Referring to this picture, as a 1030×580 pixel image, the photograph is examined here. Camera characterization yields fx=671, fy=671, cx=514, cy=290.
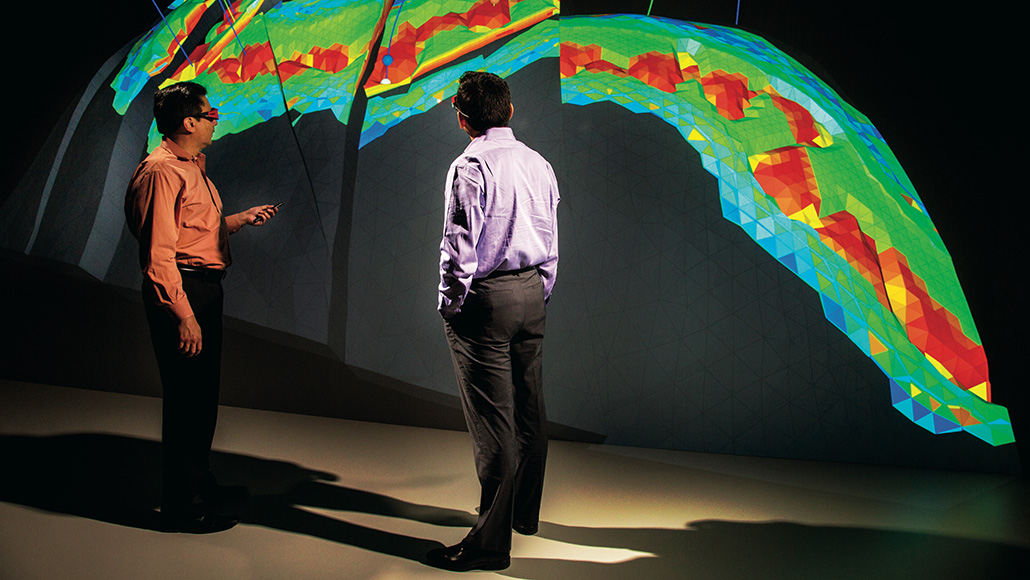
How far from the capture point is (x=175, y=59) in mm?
3457

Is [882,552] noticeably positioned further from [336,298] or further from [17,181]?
[17,181]

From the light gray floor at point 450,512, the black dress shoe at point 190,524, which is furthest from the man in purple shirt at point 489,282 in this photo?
the black dress shoe at point 190,524

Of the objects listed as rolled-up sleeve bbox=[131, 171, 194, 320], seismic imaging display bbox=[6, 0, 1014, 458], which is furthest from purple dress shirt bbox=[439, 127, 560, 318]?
seismic imaging display bbox=[6, 0, 1014, 458]

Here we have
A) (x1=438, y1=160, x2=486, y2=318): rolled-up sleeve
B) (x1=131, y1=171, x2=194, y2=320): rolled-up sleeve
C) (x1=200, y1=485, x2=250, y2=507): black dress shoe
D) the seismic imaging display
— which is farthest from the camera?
the seismic imaging display

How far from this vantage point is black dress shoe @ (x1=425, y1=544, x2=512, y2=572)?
5.47ft

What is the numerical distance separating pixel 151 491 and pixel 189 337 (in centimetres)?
76

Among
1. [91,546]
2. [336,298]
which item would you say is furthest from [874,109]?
[91,546]

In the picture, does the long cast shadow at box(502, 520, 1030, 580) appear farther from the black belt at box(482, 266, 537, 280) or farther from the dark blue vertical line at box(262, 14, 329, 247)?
the dark blue vertical line at box(262, 14, 329, 247)

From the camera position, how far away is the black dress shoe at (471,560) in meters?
1.67

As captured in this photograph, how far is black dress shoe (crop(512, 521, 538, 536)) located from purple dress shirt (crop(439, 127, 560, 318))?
698 mm

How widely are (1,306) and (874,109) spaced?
14.0 ft

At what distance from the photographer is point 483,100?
1.71 meters

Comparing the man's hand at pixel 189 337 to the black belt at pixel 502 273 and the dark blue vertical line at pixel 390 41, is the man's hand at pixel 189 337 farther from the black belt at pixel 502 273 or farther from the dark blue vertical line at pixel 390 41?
the dark blue vertical line at pixel 390 41

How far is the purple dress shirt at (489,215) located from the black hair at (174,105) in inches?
32.2
